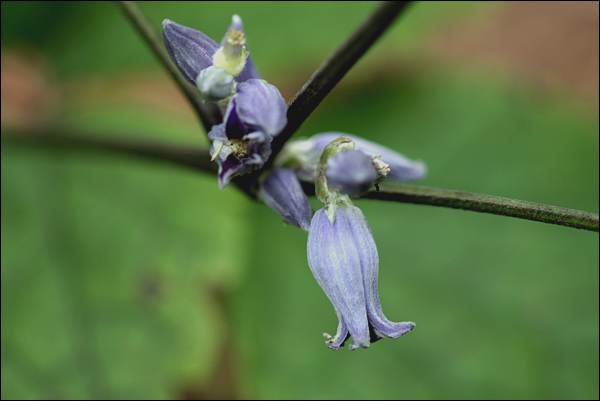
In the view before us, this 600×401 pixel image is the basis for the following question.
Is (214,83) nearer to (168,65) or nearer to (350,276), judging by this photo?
(168,65)

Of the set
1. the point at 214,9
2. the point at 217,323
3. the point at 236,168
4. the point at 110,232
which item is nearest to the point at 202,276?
the point at 217,323

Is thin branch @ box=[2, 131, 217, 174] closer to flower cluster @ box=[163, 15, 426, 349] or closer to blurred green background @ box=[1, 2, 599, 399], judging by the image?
blurred green background @ box=[1, 2, 599, 399]

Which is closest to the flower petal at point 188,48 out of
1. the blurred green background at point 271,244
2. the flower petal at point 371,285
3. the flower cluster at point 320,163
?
the flower cluster at point 320,163

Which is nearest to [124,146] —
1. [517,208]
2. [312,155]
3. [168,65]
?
[168,65]

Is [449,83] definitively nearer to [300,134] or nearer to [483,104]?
[483,104]

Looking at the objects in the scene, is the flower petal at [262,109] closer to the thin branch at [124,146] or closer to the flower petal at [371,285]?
the flower petal at [371,285]

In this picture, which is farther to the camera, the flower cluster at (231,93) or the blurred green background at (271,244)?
the blurred green background at (271,244)

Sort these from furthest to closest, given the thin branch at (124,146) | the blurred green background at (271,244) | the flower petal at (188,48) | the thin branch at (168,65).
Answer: the blurred green background at (271,244)
the thin branch at (124,146)
the thin branch at (168,65)
the flower petal at (188,48)
